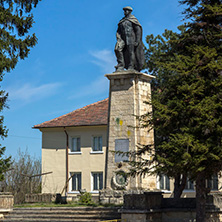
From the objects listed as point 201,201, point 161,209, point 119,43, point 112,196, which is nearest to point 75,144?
point 112,196

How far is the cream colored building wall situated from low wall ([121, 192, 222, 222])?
887 inches

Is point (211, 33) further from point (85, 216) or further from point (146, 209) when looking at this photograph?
point (85, 216)

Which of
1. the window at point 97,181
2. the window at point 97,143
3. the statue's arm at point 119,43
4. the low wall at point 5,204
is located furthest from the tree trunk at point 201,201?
the window at point 97,143

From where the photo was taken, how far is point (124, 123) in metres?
22.4

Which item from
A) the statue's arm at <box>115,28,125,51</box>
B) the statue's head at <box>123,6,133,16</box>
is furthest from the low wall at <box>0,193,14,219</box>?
the statue's head at <box>123,6,133,16</box>

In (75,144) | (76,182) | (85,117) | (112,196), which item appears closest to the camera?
(112,196)

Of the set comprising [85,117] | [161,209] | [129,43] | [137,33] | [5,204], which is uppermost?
[137,33]

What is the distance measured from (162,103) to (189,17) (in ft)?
9.53

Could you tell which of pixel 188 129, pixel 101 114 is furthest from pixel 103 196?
pixel 101 114

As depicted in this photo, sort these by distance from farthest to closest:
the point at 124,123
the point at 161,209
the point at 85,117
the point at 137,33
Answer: the point at 85,117, the point at 137,33, the point at 124,123, the point at 161,209

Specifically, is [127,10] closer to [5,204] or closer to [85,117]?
[5,204]

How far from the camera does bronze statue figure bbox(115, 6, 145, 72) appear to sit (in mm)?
23234

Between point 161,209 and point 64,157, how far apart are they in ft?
82.3

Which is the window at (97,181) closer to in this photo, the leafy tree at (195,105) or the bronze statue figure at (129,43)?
the bronze statue figure at (129,43)
